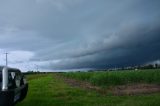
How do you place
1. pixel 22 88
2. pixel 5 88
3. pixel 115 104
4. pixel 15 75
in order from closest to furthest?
pixel 5 88 < pixel 15 75 < pixel 22 88 < pixel 115 104

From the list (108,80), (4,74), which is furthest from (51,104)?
(108,80)

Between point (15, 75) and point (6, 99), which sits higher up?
point (15, 75)

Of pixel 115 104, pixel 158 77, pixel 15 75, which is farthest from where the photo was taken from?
pixel 158 77

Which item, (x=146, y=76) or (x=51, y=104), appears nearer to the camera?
(x=51, y=104)

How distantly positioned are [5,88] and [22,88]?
2.22 meters

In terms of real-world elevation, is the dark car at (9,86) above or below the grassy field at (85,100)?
above

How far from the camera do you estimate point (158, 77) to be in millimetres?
33750

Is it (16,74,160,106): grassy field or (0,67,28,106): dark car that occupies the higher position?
(0,67,28,106): dark car

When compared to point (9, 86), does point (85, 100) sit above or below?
below

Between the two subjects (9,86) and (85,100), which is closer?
(9,86)

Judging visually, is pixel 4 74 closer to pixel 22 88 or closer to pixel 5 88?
pixel 5 88

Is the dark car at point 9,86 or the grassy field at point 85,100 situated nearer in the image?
the dark car at point 9,86

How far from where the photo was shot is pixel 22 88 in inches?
445

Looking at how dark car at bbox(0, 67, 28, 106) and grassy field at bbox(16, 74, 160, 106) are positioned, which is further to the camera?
grassy field at bbox(16, 74, 160, 106)
